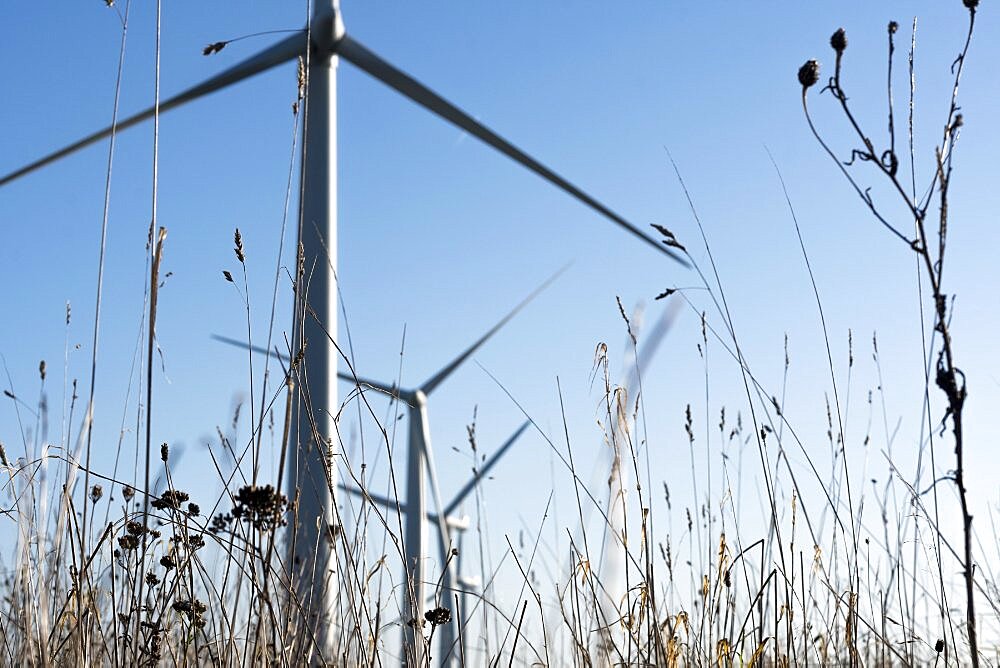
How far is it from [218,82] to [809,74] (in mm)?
10465

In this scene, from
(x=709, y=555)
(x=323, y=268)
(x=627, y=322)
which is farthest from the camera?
(x=323, y=268)

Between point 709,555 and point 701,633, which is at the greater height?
point 709,555

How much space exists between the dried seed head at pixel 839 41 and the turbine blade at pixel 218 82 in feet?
31.9

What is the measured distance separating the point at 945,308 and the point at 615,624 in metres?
1.67

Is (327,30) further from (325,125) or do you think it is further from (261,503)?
(261,503)

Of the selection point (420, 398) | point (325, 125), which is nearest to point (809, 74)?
point (325, 125)

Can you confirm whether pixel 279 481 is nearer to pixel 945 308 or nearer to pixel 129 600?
pixel 129 600

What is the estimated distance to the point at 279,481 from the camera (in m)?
2.47

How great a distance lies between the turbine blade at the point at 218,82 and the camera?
11430mm

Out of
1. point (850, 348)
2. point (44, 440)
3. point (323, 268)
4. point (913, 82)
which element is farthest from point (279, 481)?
point (323, 268)

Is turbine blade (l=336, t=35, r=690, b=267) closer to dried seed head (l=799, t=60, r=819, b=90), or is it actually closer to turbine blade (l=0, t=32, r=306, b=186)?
turbine blade (l=0, t=32, r=306, b=186)

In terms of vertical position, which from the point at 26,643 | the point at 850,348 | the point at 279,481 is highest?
the point at 850,348

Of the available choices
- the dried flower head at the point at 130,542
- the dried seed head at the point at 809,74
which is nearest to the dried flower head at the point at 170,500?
the dried flower head at the point at 130,542

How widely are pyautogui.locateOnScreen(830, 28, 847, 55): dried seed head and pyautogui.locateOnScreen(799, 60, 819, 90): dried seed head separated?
0.08m
